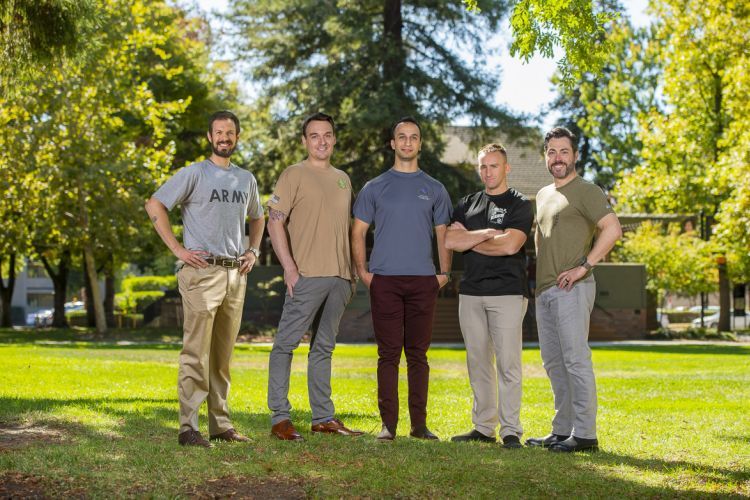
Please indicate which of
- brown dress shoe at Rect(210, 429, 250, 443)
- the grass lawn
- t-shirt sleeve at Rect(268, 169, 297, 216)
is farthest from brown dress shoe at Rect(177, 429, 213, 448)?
t-shirt sleeve at Rect(268, 169, 297, 216)

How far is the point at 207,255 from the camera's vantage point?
6961mm

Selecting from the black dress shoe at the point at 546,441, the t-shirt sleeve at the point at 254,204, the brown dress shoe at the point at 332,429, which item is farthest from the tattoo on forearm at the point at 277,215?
the black dress shoe at the point at 546,441

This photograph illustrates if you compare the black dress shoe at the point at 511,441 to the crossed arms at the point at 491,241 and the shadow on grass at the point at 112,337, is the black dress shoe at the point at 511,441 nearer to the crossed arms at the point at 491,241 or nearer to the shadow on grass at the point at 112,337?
the crossed arms at the point at 491,241

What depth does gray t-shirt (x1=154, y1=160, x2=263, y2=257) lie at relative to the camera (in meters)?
6.96

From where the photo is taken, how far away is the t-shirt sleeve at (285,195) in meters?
7.37

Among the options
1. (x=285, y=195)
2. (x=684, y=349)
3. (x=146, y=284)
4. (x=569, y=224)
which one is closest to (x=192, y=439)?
(x=285, y=195)

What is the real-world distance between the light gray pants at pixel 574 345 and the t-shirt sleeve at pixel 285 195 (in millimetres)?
1996

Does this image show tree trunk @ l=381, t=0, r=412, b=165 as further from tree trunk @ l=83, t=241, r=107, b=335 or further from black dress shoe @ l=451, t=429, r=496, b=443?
black dress shoe @ l=451, t=429, r=496, b=443

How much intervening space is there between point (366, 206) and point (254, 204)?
83 cm

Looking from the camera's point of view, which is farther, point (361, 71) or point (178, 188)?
point (361, 71)

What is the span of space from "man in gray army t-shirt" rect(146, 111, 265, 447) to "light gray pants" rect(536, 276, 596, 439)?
2.25 m

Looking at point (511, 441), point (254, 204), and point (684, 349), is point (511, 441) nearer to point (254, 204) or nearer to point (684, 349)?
point (254, 204)

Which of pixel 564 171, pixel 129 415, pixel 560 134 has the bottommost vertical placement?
pixel 129 415

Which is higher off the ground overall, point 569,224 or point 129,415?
point 569,224
